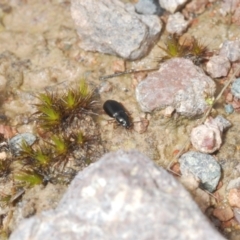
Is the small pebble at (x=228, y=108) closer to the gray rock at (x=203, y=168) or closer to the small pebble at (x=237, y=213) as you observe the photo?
the gray rock at (x=203, y=168)

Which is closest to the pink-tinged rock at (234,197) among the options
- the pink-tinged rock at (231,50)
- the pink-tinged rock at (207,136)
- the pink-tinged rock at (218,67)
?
the pink-tinged rock at (207,136)

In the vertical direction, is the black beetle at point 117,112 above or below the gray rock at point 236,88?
below

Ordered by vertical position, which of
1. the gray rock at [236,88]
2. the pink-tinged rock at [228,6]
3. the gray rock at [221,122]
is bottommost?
the gray rock at [221,122]

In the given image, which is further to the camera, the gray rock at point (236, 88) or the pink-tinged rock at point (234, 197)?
the gray rock at point (236, 88)

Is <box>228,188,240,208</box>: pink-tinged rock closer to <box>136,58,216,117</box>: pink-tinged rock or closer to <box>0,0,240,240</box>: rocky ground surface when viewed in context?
<box>0,0,240,240</box>: rocky ground surface

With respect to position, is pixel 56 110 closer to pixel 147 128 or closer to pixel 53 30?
pixel 147 128

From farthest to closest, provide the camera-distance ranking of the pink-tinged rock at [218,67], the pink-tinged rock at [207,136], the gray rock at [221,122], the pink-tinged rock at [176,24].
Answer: the pink-tinged rock at [176,24] → the pink-tinged rock at [218,67] → the gray rock at [221,122] → the pink-tinged rock at [207,136]

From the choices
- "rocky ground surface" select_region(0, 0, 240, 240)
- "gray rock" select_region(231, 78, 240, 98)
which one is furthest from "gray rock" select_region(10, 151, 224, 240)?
"gray rock" select_region(231, 78, 240, 98)
